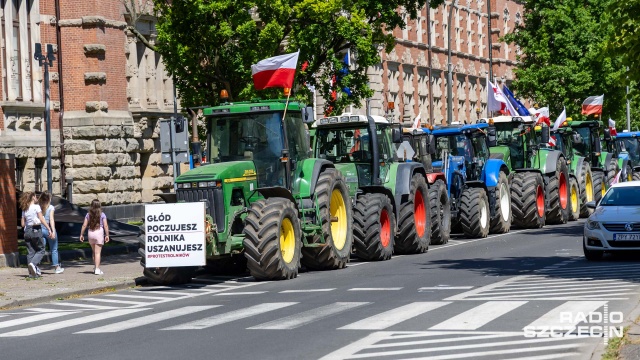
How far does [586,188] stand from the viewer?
1725 inches

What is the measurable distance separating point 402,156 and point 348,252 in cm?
740

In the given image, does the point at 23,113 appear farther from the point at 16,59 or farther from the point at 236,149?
the point at 236,149

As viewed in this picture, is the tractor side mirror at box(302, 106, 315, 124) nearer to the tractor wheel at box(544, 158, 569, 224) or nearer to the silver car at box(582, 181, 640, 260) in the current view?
the silver car at box(582, 181, 640, 260)

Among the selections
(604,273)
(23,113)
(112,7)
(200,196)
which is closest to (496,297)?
Answer: (604,273)

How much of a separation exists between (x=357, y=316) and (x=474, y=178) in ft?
64.8

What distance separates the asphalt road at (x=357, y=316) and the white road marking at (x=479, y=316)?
0.01 metres

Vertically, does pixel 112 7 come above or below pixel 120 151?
above

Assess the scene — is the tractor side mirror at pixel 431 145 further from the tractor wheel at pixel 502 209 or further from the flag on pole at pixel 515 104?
the flag on pole at pixel 515 104

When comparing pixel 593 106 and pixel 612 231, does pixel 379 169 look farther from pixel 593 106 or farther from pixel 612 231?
pixel 593 106

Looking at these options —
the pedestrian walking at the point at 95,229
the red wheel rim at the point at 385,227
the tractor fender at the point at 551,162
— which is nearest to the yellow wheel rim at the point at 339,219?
the red wheel rim at the point at 385,227

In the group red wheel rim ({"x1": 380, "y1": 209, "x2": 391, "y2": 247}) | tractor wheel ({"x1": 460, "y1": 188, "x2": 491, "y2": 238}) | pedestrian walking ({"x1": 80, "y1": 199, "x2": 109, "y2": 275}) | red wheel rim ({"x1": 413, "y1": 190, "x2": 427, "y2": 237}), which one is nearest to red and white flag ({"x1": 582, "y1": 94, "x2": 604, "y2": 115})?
tractor wheel ({"x1": 460, "y1": 188, "x2": 491, "y2": 238})

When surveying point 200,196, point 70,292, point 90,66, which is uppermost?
point 90,66

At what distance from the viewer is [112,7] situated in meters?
43.3

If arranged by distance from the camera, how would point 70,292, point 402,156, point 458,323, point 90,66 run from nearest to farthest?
1. point 458,323
2. point 70,292
3. point 402,156
4. point 90,66
